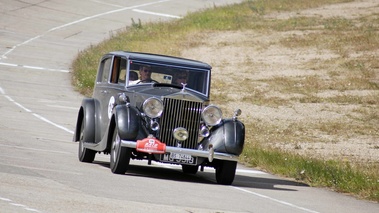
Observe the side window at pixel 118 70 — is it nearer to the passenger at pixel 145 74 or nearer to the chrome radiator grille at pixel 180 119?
the passenger at pixel 145 74

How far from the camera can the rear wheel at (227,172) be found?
1585cm

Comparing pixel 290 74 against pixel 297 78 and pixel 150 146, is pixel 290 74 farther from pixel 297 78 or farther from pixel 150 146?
pixel 150 146

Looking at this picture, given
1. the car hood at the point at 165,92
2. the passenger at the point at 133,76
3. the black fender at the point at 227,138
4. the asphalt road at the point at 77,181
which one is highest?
the passenger at the point at 133,76

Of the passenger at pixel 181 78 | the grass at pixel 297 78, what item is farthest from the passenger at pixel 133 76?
the grass at pixel 297 78

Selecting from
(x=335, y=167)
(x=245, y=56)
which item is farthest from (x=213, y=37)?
(x=335, y=167)

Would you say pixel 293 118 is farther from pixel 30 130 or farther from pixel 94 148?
pixel 94 148

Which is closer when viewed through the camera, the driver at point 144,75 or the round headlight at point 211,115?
the round headlight at point 211,115

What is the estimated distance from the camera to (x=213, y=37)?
46750mm

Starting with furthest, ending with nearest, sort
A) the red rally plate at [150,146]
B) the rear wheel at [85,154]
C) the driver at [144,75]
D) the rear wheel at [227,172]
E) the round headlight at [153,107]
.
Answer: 1. the rear wheel at [85,154]
2. the driver at [144,75]
3. the rear wheel at [227,172]
4. the round headlight at [153,107]
5. the red rally plate at [150,146]

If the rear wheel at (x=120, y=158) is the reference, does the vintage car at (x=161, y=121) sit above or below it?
above

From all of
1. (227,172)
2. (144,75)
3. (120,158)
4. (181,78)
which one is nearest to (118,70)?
(144,75)

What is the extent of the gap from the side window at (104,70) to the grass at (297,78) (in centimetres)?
351

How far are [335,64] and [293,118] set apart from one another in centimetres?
1123

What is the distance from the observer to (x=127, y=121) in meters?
15.6
